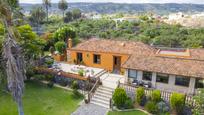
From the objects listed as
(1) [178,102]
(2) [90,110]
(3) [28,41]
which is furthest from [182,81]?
(3) [28,41]

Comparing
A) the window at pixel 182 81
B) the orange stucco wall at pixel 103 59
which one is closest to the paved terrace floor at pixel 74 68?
the orange stucco wall at pixel 103 59

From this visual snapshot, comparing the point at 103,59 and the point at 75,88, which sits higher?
the point at 103,59

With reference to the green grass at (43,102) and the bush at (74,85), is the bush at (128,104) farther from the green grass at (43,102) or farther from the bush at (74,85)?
the bush at (74,85)

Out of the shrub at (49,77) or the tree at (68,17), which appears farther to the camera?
the tree at (68,17)

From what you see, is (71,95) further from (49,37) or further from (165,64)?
(49,37)

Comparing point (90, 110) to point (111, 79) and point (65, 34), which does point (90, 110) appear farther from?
point (65, 34)

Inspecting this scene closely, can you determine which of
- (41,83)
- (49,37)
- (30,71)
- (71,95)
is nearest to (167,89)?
(71,95)

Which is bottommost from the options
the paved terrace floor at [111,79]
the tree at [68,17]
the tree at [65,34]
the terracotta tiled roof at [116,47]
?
the paved terrace floor at [111,79]
